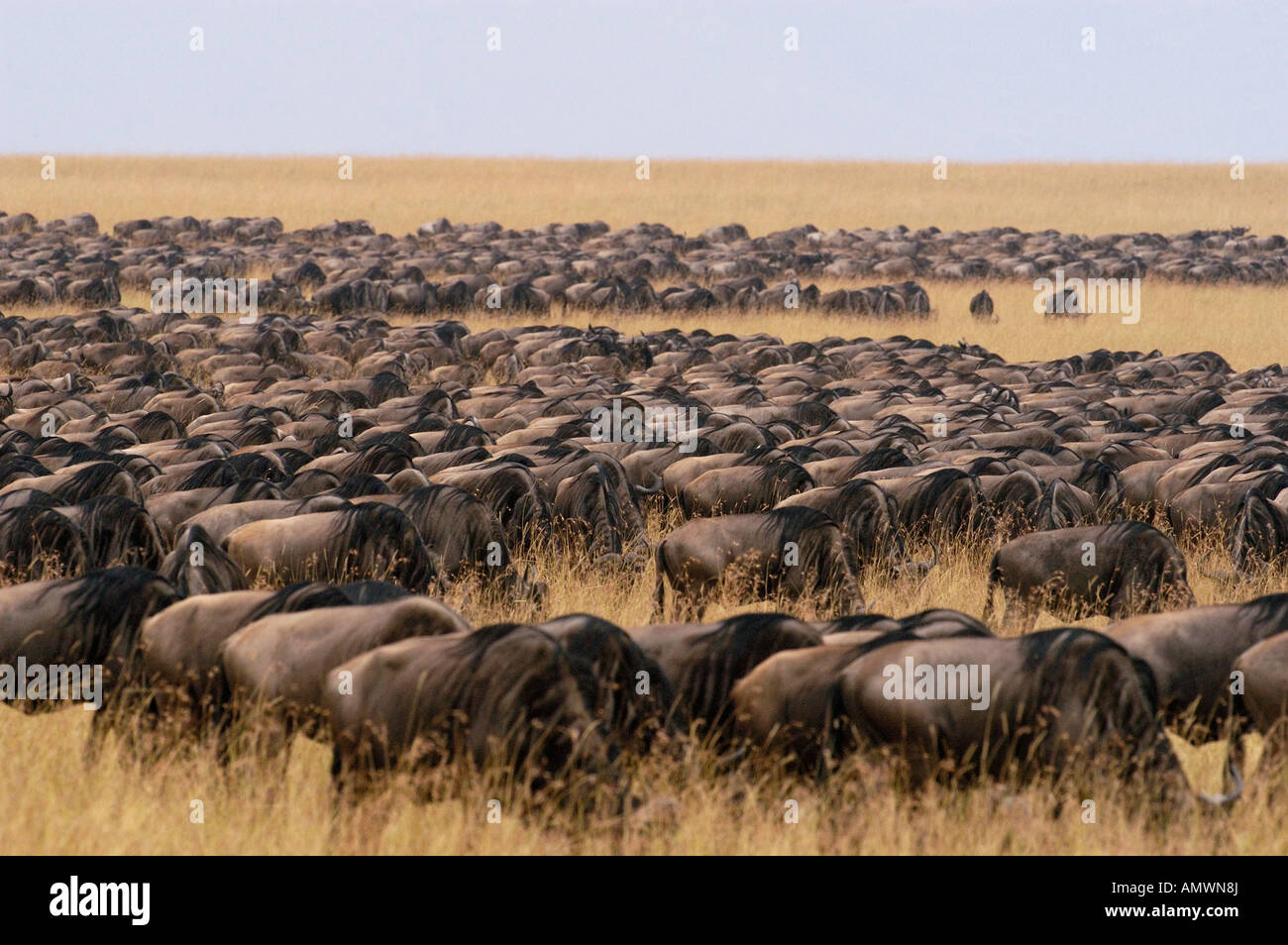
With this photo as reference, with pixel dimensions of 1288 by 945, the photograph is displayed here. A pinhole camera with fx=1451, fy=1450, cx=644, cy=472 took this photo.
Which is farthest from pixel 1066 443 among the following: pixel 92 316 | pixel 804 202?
pixel 804 202

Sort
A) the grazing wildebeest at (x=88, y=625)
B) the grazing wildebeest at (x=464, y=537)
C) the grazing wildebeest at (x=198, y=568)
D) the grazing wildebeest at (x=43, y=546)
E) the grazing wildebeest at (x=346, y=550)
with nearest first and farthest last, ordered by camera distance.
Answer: the grazing wildebeest at (x=88, y=625) → the grazing wildebeest at (x=198, y=568) → the grazing wildebeest at (x=346, y=550) → the grazing wildebeest at (x=43, y=546) → the grazing wildebeest at (x=464, y=537)

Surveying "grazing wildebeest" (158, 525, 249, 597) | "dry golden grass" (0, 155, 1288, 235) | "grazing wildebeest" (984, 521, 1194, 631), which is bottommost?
"grazing wildebeest" (984, 521, 1194, 631)

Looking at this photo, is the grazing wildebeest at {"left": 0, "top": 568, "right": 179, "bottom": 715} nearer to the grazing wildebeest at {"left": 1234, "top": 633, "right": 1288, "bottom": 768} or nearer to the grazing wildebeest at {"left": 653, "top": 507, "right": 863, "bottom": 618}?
the grazing wildebeest at {"left": 653, "top": 507, "right": 863, "bottom": 618}

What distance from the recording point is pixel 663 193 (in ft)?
234

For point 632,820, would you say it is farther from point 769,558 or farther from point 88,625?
point 769,558

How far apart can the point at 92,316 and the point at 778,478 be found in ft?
58.8

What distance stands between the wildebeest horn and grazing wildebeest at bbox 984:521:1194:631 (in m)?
3.23

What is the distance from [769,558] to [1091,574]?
86.4 inches

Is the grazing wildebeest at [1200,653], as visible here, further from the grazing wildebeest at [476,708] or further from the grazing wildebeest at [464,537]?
the grazing wildebeest at [464,537]

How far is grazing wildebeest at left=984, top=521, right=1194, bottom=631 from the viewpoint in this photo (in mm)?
9734

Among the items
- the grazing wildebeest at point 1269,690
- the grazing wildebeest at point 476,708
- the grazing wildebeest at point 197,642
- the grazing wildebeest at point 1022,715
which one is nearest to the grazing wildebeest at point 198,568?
the grazing wildebeest at point 197,642

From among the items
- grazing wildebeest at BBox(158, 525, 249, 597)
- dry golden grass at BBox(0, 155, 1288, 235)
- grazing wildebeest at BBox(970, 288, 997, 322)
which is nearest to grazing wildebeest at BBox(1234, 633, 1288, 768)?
grazing wildebeest at BBox(158, 525, 249, 597)

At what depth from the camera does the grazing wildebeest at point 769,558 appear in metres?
9.88

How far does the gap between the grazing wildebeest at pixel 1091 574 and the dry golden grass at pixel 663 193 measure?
50484 mm
